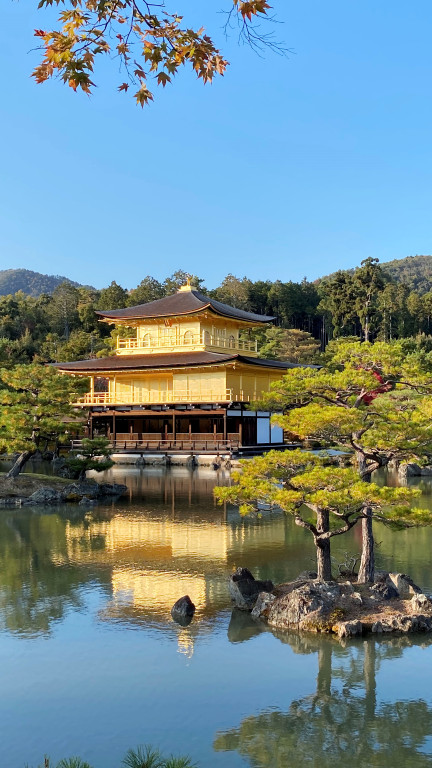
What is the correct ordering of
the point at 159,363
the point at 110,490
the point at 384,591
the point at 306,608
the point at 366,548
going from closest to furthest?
the point at 306,608 < the point at 384,591 < the point at 366,548 < the point at 110,490 < the point at 159,363

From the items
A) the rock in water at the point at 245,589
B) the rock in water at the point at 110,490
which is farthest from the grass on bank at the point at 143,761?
the rock in water at the point at 110,490

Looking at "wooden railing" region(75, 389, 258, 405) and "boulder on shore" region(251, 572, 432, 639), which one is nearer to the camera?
"boulder on shore" region(251, 572, 432, 639)

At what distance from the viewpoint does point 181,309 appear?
35906 mm

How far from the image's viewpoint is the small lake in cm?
600

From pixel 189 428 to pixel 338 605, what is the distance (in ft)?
82.8

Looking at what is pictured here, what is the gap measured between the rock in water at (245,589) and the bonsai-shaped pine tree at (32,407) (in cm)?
1144

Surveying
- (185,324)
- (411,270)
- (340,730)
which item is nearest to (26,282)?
(411,270)

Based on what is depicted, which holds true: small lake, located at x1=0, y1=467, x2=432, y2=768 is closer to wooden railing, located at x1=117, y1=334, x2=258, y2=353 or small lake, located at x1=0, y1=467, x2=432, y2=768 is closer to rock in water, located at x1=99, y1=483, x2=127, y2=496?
rock in water, located at x1=99, y1=483, x2=127, y2=496

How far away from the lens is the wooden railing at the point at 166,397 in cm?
3331

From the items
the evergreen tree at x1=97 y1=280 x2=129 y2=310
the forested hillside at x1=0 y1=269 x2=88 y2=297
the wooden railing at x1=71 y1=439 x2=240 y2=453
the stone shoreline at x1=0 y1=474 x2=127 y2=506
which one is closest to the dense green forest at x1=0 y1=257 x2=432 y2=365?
the evergreen tree at x1=97 y1=280 x2=129 y2=310

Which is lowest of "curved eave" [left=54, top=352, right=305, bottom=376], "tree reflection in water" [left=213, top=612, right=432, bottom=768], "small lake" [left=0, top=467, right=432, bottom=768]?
"tree reflection in water" [left=213, top=612, right=432, bottom=768]

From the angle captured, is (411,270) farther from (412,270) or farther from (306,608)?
(306,608)

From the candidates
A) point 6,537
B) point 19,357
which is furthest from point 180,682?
point 19,357

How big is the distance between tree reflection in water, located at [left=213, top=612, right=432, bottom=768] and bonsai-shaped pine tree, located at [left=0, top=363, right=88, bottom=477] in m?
14.0
